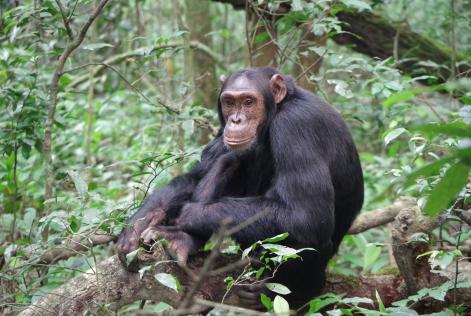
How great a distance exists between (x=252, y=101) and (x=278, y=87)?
258mm

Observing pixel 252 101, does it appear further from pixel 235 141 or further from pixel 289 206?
pixel 289 206

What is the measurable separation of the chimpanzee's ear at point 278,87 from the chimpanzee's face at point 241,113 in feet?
0.46

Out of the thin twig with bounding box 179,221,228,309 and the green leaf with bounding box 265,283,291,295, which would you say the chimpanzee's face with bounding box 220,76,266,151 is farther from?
the thin twig with bounding box 179,221,228,309

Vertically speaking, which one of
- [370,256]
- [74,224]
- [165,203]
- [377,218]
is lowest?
[370,256]

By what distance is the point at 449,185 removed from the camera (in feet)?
5.35

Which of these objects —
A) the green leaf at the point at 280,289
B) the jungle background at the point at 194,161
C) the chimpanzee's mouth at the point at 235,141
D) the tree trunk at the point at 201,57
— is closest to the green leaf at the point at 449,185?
the jungle background at the point at 194,161

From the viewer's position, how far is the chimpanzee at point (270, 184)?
4395mm

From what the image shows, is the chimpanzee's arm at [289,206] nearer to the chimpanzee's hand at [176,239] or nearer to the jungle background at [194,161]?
the chimpanzee's hand at [176,239]

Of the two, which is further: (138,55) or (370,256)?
→ (138,55)

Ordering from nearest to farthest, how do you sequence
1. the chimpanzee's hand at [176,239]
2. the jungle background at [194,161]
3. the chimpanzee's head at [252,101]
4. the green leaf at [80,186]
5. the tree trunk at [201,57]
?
the jungle background at [194,161] → the chimpanzee's hand at [176,239] → the green leaf at [80,186] → the chimpanzee's head at [252,101] → the tree trunk at [201,57]

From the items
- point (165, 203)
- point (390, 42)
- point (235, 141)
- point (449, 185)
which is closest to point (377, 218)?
point (235, 141)

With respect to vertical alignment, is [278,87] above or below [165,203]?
above

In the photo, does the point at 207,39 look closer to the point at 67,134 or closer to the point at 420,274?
the point at 67,134

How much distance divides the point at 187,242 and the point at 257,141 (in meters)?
1.13
